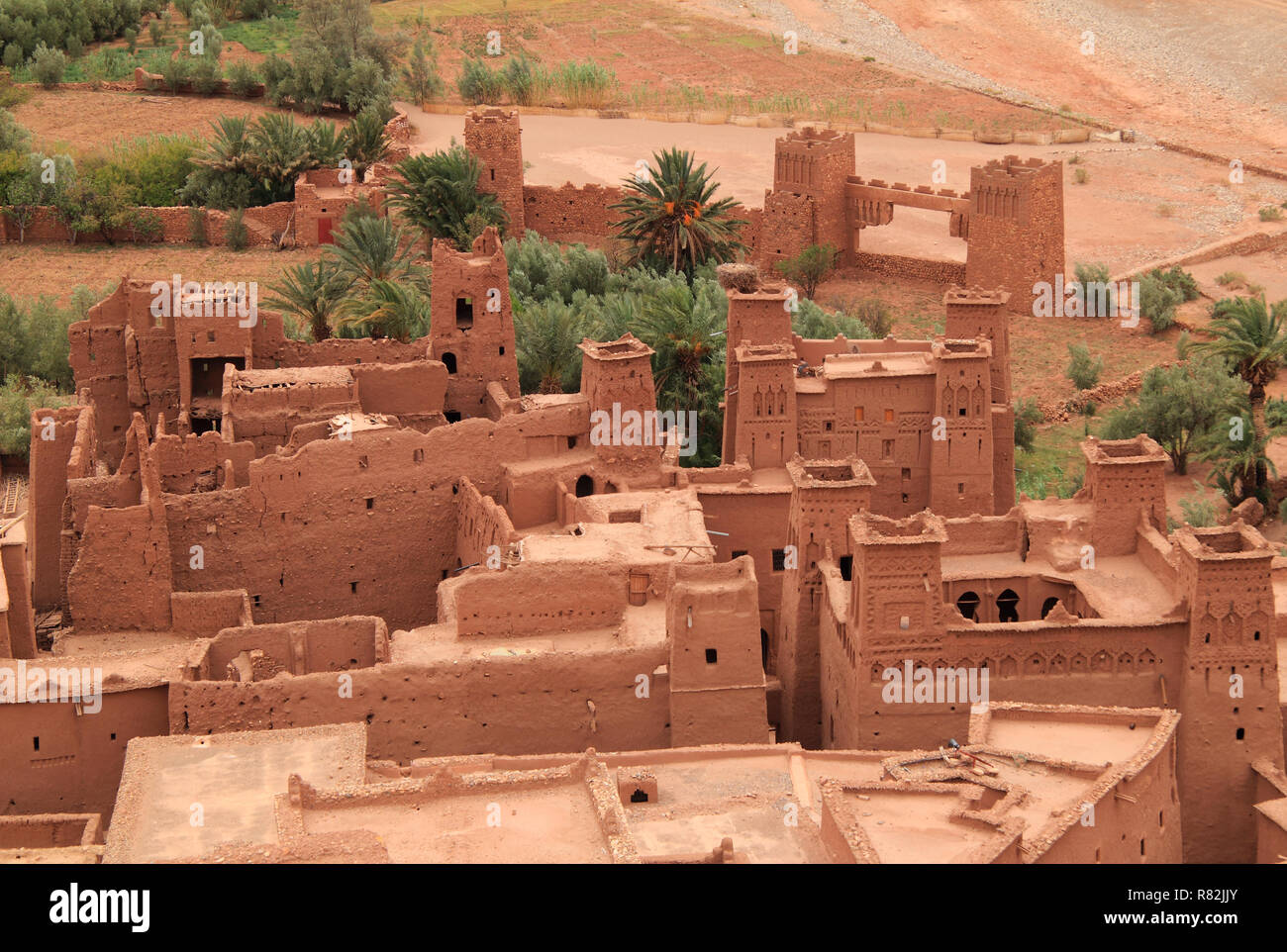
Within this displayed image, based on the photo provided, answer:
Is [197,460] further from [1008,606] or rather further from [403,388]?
[1008,606]

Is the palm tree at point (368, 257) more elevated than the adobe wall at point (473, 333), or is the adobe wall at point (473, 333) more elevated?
the palm tree at point (368, 257)

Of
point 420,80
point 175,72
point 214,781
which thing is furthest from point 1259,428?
point 175,72

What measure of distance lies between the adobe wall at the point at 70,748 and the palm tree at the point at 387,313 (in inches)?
689

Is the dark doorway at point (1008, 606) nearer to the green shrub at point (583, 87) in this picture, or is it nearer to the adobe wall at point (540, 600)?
the adobe wall at point (540, 600)

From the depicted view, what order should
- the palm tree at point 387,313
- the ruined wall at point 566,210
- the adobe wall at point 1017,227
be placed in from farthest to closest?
the ruined wall at point 566,210 → the adobe wall at point 1017,227 → the palm tree at point 387,313

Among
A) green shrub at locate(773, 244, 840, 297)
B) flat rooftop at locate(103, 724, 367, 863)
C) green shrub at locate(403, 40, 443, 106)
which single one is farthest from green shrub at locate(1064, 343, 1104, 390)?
green shrub at locate(403, 40, 443, 106)

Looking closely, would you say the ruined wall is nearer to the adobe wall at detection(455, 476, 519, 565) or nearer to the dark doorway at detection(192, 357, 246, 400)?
the dark doorway at detection(192, 357, 246, 400)

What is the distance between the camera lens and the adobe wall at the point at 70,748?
39156 mm

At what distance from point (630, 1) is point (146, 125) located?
3099cm

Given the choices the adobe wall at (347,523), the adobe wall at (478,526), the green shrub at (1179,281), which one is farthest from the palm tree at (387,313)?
the green shrub at (1179,281)

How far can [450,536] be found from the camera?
4775 centimetres

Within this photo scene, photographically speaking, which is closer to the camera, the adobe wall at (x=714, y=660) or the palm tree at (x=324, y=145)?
the adobe wall at (x=714, y=660)

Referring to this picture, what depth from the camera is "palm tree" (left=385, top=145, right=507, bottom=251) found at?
7012 cm
